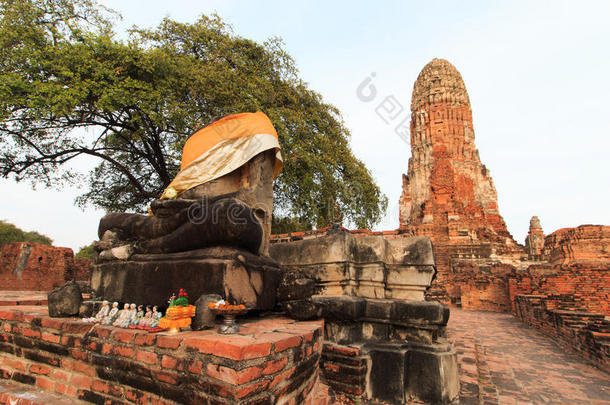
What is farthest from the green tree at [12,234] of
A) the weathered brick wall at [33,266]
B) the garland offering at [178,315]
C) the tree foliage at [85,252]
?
the garland offering at [178,315]

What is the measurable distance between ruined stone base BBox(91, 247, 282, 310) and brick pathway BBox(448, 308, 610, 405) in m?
1.71

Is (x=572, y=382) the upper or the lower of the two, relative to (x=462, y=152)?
lower

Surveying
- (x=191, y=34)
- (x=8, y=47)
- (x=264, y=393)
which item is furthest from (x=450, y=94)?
(x=264, y=393)

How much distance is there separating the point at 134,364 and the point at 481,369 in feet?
11.8

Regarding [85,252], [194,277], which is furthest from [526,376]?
[85,252]

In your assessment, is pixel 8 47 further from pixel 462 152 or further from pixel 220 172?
pixel 462 152

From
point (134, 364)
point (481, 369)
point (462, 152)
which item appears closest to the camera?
point (134, 364)

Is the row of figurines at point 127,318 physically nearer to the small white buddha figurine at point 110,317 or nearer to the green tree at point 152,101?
the small white buddha figurine at point 110,317

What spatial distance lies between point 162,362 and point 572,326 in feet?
22.0

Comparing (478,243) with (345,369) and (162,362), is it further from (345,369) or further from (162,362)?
(162,362)

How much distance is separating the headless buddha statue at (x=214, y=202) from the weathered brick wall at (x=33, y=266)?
8.87m

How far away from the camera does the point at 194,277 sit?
2.22 meters

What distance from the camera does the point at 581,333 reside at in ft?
16.7

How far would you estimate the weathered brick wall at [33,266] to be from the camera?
30.2 feet
